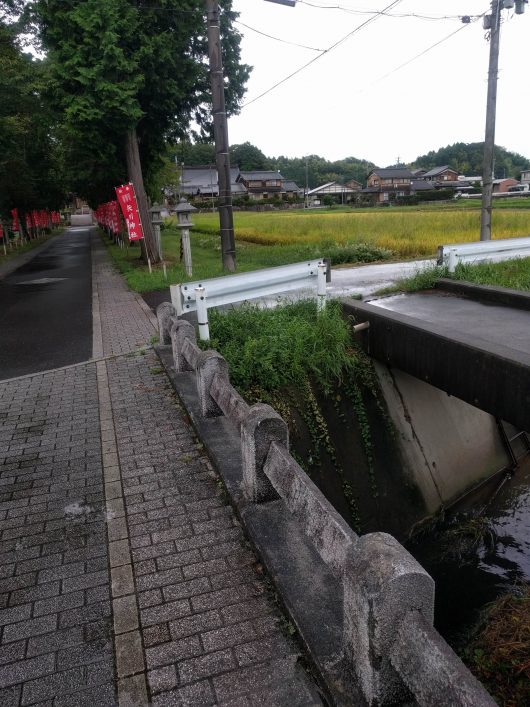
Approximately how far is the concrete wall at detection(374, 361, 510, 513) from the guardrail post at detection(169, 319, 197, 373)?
2.44 metres

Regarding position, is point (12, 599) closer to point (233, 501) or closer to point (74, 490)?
point (74, 490)

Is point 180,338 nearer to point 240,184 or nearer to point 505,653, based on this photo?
point 505,653

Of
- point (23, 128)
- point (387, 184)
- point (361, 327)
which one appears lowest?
point (361, 327)

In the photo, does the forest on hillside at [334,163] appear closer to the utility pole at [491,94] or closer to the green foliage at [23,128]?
the green foliage at [23,128]

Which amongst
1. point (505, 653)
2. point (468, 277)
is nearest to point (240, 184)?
point (468, 277)

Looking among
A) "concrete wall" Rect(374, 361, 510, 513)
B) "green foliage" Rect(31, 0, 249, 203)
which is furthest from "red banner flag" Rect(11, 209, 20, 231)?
"concrete wall" Rect(374, 361, 510, 513)

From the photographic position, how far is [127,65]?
14.3 meters

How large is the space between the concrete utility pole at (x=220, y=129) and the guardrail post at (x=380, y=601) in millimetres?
11490

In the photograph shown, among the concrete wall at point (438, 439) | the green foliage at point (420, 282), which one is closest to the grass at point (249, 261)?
the green foliage at point (420, 282)

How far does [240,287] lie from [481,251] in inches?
190

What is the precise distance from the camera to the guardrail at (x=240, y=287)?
6.23 m

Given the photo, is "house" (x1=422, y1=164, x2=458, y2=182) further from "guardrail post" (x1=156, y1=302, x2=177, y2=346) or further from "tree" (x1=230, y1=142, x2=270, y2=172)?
"guardrail post" (x1=156, y1=302, x2=177, y2=346)

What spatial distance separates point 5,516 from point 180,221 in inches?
467

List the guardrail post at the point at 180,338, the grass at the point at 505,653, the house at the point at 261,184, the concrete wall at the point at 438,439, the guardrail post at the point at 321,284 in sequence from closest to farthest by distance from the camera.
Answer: the grass at the point at 505,653 → the guardrail post at the point at 180,338 → the concrete wall at the point at 438,439 → the guardrail post at the point at 321,284 → the house at the point at 261,184
